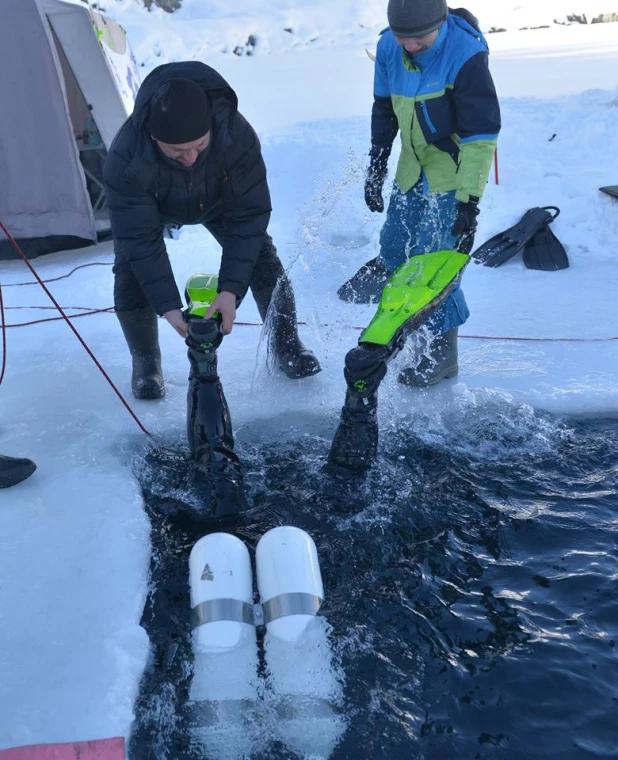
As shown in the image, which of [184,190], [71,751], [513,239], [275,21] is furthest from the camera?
[275,21]

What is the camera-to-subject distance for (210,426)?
3.18 meters

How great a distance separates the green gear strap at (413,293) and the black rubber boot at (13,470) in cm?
156

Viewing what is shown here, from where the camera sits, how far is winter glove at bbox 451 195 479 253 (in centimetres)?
350

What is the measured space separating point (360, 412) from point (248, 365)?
1.42 meters

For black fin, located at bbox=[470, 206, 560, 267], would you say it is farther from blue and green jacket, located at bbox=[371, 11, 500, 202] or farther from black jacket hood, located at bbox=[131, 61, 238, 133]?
black jacket hood, located at bbox=[131, 61, 238, 133]

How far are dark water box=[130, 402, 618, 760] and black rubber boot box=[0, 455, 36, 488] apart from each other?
51 centimetres

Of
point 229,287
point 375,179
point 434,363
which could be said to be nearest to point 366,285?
point 375,179

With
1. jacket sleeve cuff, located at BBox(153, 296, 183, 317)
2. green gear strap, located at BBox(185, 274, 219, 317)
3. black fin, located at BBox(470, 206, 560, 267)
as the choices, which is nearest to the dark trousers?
green gear strap, located at BBox(185, 274, 219, 317)

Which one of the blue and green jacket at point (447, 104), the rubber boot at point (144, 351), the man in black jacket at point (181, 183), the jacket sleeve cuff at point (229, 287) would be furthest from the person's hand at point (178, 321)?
the blue and green jacket at point (447, 104)

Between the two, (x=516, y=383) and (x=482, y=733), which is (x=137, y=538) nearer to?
(x=482, y=733)

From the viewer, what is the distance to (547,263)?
5785mm

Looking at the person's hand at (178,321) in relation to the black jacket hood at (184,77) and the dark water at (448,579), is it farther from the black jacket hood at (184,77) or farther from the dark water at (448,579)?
the black jacket hood at (184,77)

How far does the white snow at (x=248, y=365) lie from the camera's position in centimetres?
241

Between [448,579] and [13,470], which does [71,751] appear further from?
[13,470]
